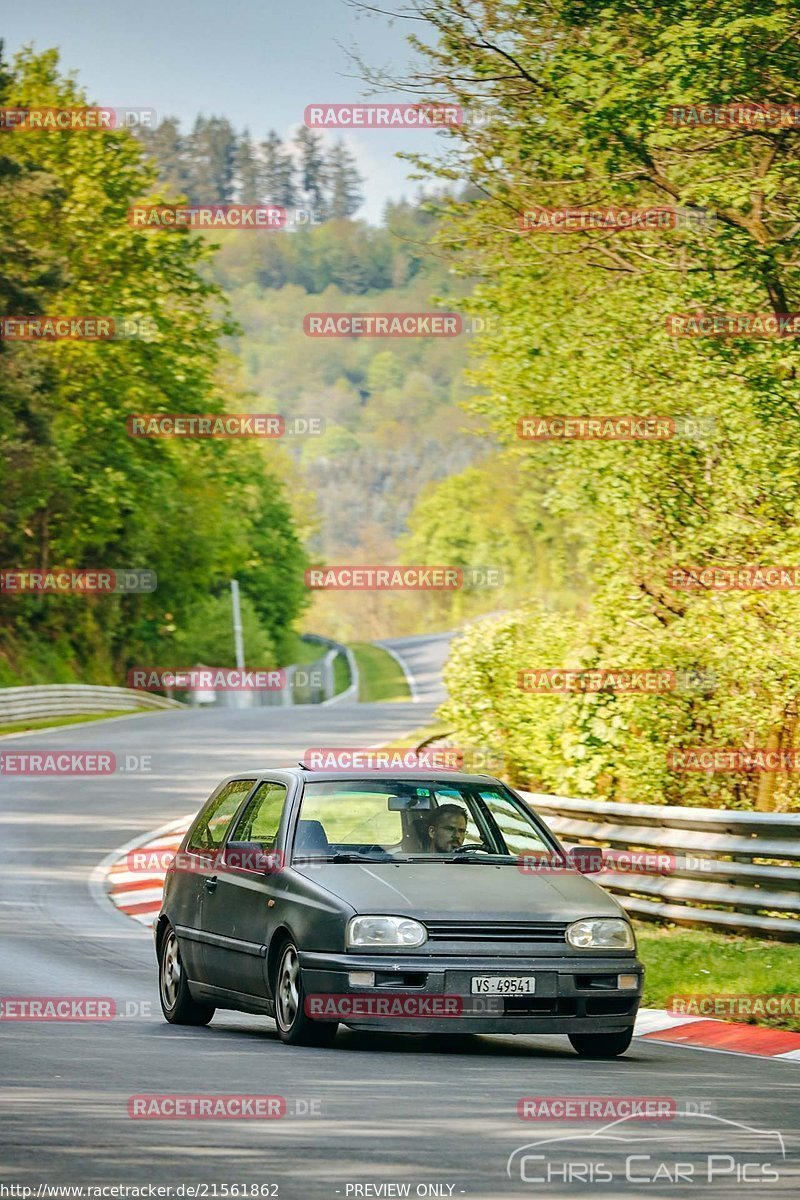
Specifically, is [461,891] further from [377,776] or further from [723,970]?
[723,970]

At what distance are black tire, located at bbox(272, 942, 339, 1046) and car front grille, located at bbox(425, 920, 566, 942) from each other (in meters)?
0.68

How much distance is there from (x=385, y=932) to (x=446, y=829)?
4.11 ft

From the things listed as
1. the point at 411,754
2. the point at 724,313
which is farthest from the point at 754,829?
the point at 411,754

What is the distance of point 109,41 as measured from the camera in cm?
13750

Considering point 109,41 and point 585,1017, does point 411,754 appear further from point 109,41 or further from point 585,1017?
point 109,41

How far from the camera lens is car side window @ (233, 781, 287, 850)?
35.2 feet

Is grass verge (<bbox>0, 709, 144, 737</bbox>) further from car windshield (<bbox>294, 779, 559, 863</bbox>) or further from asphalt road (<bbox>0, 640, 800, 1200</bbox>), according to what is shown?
car windshield (<bbox>294, 779, 559, 863</bbox>)

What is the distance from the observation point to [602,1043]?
990cm
